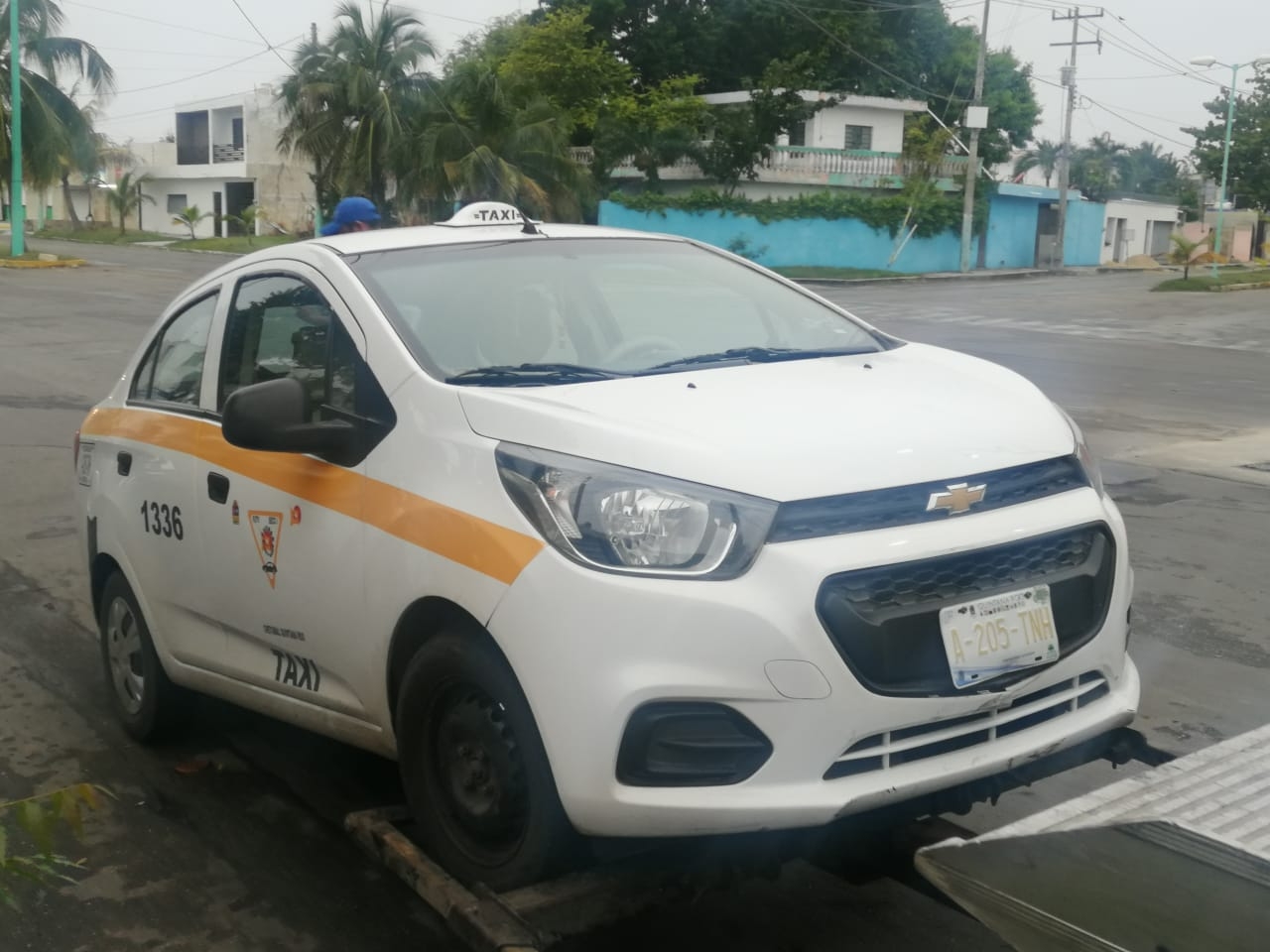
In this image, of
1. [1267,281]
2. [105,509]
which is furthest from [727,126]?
[105,509]

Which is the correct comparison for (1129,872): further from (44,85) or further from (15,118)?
(44,85)

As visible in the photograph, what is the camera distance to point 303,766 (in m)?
4.56

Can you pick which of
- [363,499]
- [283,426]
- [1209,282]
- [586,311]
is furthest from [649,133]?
[363,499]

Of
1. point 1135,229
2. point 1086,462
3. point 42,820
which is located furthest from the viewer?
point 1135,229

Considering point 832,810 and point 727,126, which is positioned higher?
point 727,126

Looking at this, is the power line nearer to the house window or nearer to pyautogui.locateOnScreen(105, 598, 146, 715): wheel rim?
the house window

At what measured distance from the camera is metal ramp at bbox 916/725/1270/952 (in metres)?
2.20

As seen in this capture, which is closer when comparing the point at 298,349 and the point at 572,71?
the point at 298,349

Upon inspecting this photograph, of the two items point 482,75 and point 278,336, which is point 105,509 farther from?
point 482,75

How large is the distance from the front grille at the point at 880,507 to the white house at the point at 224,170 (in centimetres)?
5828

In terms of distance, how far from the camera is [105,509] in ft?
15.7

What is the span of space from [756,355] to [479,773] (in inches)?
54.1

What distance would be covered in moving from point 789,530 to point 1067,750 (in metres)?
0.90

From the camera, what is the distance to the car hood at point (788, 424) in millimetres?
2949
